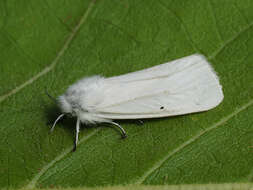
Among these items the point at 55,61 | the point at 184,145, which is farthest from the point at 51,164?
the point at 184,145

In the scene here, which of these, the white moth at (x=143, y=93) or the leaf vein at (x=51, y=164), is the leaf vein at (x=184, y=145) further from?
the leaf vein at (x=51, y=164)

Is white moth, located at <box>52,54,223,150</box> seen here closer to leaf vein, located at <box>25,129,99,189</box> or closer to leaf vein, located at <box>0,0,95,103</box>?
leaf vein, located at <box>25,129,99,189</box>

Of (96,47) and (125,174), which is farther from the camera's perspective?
(96,47)

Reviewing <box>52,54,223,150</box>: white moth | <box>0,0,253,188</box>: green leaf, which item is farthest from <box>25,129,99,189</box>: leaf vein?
<box>52,54,223,150</box>: white moth

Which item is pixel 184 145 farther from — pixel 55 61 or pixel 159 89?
pixel 55 61

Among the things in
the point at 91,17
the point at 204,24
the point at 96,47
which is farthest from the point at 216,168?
the point at 91,17

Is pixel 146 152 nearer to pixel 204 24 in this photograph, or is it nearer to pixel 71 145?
pixel 71 145

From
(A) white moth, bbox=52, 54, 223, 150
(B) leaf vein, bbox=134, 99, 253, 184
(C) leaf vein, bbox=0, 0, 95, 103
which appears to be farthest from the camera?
(C) leaf vein, bbox=0, 0, 95, 103

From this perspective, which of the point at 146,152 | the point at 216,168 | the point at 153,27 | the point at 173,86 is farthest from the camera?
the point at 153,27

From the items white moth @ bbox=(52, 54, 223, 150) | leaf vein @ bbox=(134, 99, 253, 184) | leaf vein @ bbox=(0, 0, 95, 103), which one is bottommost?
leaf vein @ bbox=(134, 99, 253, 184)
